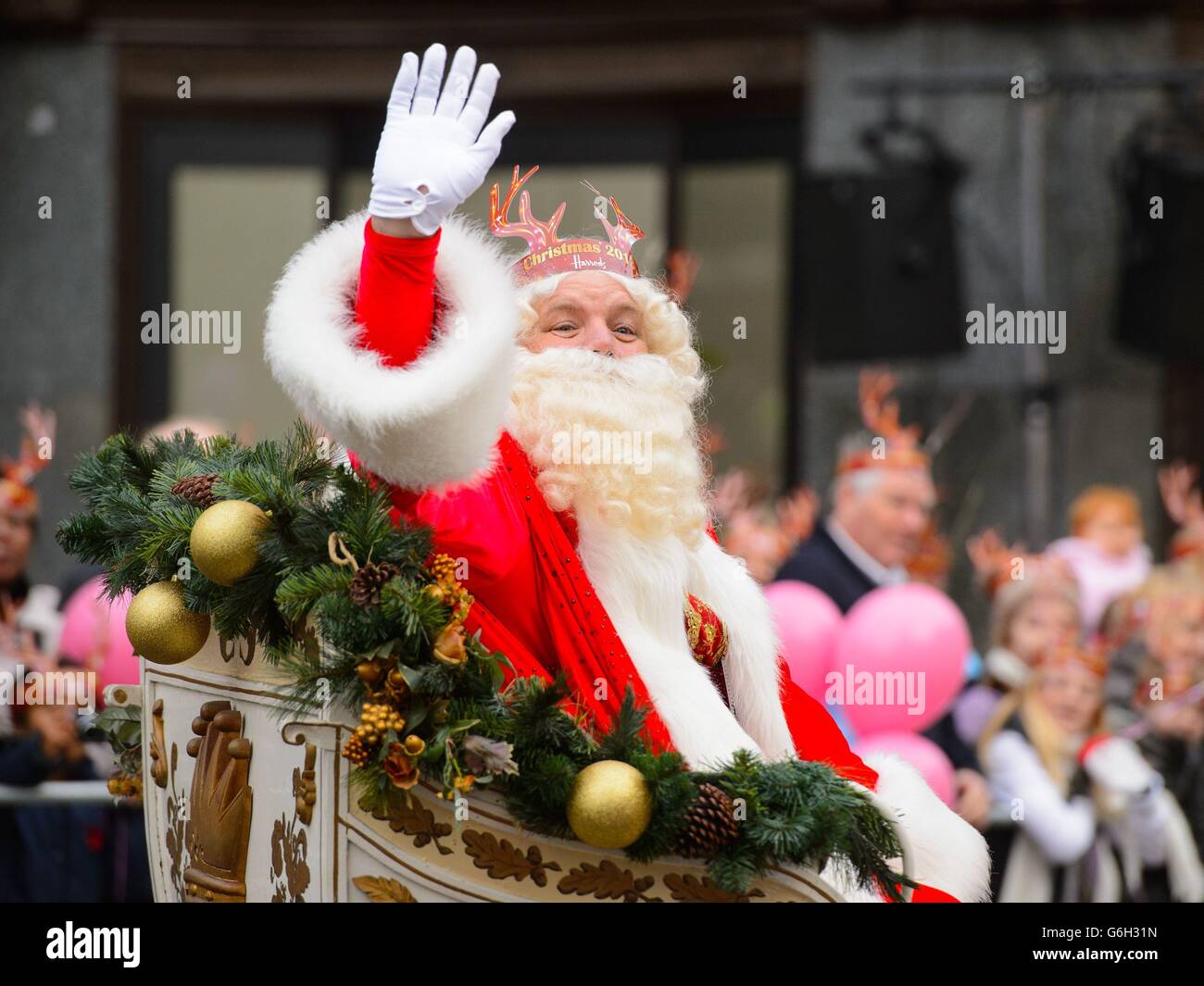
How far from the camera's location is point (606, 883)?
2.58m

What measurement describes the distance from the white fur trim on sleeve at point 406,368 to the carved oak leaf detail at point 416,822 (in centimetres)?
51

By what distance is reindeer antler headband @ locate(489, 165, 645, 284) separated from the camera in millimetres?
3453

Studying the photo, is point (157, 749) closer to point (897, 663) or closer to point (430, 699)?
point (430, 699)

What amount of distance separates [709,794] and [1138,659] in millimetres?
3876

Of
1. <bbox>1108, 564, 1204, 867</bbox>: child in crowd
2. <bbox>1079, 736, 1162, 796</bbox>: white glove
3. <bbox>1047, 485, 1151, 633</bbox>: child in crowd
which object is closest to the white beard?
<bbox>1079, 736, 1162, 796</bbox>: white glove

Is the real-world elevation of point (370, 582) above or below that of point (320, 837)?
above

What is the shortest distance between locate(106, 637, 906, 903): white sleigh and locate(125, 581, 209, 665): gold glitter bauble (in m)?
0.06

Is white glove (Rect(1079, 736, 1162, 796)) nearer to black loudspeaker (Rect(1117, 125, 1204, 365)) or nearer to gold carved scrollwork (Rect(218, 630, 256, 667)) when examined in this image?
black loudspeaker (Rect(1117, 125, 1204, 365))

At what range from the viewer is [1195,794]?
223 inches

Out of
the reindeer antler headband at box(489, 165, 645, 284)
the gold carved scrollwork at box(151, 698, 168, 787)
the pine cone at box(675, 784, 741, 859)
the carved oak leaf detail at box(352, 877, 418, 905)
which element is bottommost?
the carved oak leaf detail at box(352, 877, 418, 905)

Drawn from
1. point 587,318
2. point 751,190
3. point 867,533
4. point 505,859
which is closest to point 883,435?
point 867,533

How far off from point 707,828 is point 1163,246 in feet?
21.6

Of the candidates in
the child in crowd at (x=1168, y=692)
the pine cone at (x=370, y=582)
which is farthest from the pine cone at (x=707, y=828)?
the child in crowd at (x=1168, y=692)

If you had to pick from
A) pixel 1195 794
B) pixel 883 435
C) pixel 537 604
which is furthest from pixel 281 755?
pixel 883 435
